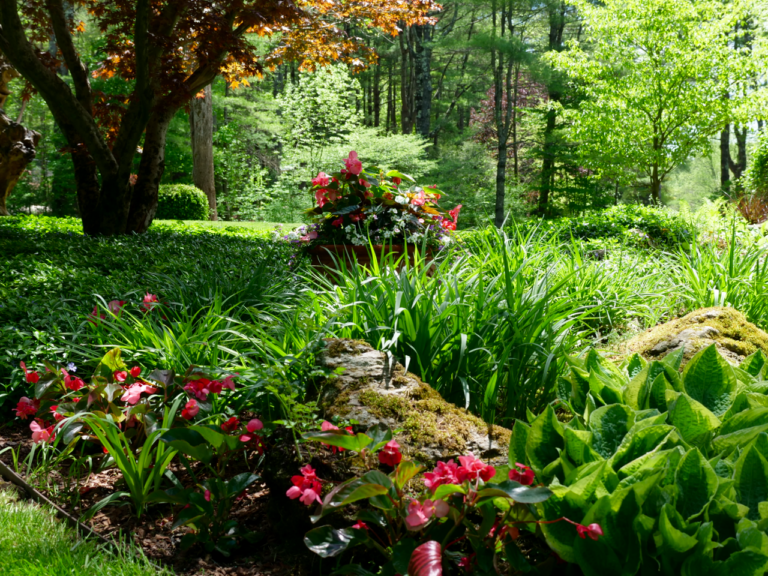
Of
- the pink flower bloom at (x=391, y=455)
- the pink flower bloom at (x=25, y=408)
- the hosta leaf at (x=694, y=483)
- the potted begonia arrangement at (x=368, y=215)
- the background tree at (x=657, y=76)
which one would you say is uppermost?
the background tree at (x=657, y=76)

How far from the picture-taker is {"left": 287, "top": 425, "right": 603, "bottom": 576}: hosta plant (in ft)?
3.93

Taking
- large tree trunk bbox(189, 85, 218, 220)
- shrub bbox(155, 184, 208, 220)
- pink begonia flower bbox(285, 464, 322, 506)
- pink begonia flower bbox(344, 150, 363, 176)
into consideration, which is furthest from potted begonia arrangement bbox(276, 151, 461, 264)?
large tree trunk bbox(189, 85, 218, 220)

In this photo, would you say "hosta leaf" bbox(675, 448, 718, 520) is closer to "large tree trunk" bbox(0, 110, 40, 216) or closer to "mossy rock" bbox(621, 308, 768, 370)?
"mossy rock" bbox(621, 308, 768, 370)

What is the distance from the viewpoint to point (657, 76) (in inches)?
544

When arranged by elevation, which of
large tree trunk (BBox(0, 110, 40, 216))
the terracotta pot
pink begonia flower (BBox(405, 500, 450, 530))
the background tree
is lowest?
pink begonia flower (BBox(405, 500, 450, 530))

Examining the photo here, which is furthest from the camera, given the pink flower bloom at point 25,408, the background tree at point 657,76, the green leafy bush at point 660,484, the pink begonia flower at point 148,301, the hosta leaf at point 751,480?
the background tree at point 657,76

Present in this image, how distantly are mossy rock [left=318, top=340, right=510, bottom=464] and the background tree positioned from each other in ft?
→ 46.3

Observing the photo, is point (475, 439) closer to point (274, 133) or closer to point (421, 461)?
point (421, 461)

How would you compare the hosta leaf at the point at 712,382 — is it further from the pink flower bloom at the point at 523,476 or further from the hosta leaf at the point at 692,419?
the pink flower bloom at the point at 523,476

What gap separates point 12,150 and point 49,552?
1163 cm

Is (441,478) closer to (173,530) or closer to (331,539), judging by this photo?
(331,539)

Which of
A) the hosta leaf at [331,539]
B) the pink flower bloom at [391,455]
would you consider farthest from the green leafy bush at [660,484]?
the hosta leaf at [331,539]

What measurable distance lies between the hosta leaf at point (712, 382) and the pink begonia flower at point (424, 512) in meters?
0.84

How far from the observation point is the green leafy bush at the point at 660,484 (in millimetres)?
1077
